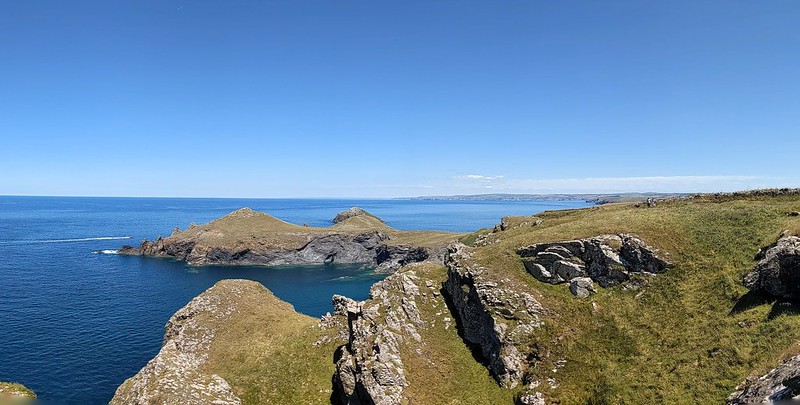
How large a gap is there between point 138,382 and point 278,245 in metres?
115

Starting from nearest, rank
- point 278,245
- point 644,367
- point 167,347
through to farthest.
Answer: point 644,367 < point 167,347 < point 278,245

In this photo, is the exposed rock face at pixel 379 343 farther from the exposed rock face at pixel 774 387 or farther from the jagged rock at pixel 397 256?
the jagged rock at pixel 397 256

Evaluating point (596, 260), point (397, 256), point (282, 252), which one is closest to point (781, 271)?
point (596, 260)

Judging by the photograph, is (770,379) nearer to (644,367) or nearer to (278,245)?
(644,367)

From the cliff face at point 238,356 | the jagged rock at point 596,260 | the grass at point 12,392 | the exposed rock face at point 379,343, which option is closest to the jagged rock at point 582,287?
the jagged rock at point 596,260

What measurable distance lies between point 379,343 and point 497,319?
11.2 m

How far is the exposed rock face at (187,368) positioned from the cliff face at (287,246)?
85982 mm

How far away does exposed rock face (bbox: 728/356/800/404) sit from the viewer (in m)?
17.4

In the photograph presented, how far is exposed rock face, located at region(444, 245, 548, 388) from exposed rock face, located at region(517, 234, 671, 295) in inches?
187

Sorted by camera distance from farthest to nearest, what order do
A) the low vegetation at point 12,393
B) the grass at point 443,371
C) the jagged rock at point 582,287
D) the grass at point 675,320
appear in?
the jagged rock at point 582,287 < the grass at point 443,371 < the low vegetation at point 12,393 < the grass at point 675,320

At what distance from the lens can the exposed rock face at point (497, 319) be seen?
35.9m

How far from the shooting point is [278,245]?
148500mm

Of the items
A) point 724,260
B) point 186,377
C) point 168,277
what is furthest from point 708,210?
point 168,277

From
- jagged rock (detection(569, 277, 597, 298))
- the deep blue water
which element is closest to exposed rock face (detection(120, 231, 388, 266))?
the deep blue water
